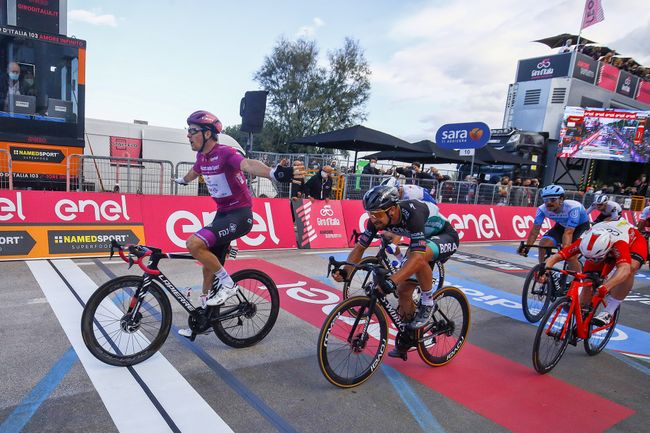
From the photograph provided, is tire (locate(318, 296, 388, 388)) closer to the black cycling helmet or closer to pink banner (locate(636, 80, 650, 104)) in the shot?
the black cycling helmet

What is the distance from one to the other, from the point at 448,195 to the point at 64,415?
1349cm

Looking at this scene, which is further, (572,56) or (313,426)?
(572,56)

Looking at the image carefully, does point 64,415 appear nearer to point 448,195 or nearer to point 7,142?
point 7,142

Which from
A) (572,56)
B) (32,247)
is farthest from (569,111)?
(32,247)

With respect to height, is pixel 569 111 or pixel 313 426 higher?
pixel 569 111

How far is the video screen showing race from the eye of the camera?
26344mm

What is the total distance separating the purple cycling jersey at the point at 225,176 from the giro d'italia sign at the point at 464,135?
1071 centimetres

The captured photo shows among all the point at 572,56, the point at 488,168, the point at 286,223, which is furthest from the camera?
the point at 572,56

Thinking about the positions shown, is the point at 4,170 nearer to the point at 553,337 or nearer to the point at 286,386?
the point at 286,386

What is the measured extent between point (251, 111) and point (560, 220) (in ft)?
22.0

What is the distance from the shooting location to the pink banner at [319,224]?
9844 millimetres

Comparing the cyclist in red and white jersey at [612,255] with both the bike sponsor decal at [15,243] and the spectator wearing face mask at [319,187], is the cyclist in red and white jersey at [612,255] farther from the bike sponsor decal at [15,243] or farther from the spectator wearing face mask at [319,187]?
the bike sponsor decal at [15,243]

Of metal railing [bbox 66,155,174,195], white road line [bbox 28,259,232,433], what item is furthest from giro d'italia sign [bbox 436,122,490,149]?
white road line [bbox 28,259,232,433]

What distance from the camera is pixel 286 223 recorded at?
9.65 meters
